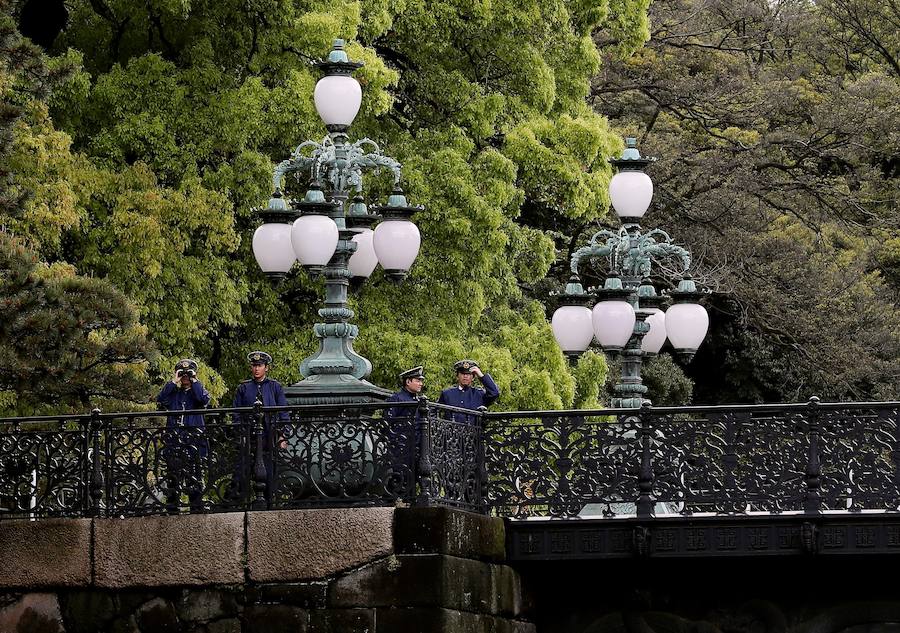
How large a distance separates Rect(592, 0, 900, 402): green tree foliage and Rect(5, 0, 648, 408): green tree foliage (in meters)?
7.24

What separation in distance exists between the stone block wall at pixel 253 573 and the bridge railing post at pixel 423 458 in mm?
186

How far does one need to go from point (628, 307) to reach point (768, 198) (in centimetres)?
2181

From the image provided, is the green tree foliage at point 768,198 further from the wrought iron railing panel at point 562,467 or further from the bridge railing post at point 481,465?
the bridge railing post at point 481,465

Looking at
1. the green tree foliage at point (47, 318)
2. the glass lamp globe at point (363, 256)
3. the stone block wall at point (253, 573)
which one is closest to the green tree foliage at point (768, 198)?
the glass lamp globe at point (363, 256)

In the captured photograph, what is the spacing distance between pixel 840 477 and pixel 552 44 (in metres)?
14.4

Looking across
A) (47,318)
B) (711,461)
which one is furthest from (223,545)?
(711,461)

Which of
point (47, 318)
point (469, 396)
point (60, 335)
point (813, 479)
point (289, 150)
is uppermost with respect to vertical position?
point (289, 150)

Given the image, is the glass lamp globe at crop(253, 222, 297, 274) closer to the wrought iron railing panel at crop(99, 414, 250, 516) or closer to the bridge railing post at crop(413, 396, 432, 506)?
the wrought iron railing panel at crop(99, 414, 250, 516)

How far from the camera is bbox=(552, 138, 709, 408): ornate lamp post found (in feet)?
66.5

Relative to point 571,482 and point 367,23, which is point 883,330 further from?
point 571,482

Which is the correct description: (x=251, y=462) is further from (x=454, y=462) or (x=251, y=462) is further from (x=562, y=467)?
(x=562, y=467)

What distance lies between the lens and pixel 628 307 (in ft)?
66.5

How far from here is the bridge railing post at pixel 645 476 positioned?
1822 centimetres

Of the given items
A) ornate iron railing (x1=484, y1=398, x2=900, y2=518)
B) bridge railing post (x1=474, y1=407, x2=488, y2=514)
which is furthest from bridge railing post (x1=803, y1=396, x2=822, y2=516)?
bridge railing post (x1=474, y1=407, x2=488, y2=514)
